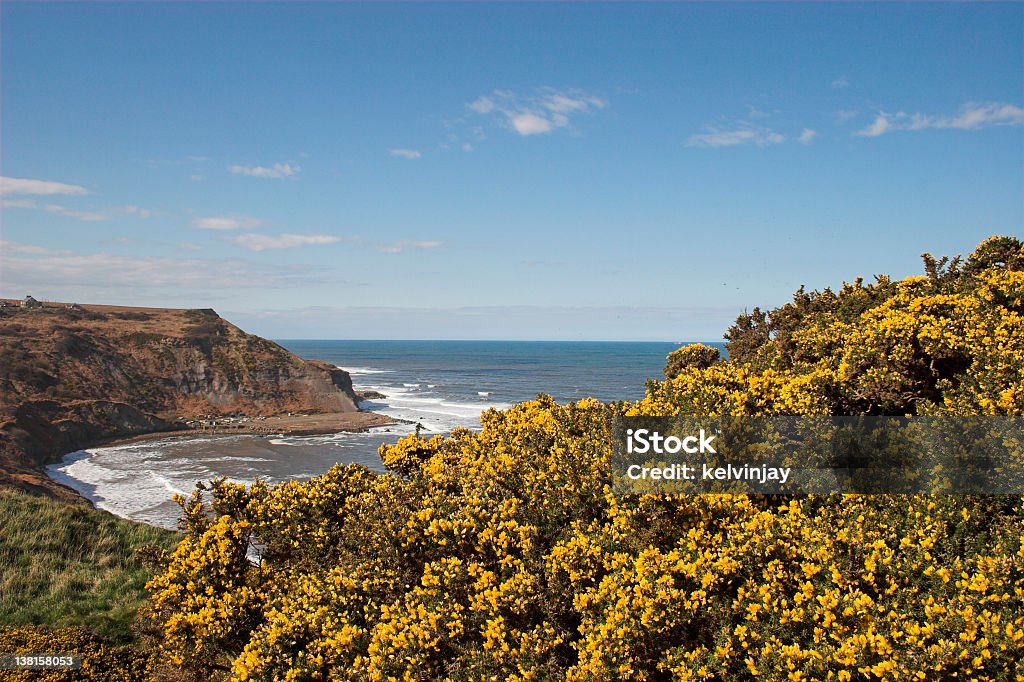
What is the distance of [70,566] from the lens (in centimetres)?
1864

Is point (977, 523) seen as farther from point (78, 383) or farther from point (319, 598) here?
point (78, 383)

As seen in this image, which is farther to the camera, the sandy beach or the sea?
the sandy beach

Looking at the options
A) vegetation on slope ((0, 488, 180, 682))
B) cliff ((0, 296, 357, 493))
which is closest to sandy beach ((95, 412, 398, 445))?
cliff ((0, 296, 357, 493))

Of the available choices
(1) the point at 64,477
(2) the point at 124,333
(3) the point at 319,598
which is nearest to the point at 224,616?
(3) the point at 319,598

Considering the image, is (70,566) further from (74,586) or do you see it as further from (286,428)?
(286,428)

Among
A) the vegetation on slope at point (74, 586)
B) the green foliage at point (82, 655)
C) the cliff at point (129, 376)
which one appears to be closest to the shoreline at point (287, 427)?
the cliff at point (129, 376)

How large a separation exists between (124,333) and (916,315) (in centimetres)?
9619

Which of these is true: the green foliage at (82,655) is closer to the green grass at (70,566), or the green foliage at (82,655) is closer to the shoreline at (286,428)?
the green grass at (70,566)

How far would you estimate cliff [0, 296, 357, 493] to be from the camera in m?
58.2

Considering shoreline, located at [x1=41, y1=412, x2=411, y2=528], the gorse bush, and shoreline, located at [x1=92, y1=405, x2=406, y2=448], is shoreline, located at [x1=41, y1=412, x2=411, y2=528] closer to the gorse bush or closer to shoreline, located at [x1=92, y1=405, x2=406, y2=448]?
shoreline, located at [x1=92, y1=405, x2=406, y2=448]

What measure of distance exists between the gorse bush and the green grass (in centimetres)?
613

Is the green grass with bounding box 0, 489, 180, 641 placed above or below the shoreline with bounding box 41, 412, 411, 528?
above

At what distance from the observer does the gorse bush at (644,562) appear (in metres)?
5.09

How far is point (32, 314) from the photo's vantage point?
82.0m
